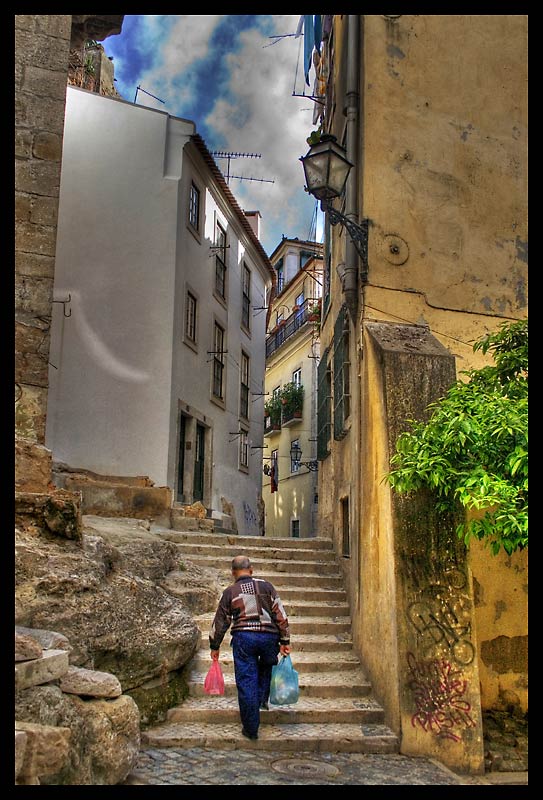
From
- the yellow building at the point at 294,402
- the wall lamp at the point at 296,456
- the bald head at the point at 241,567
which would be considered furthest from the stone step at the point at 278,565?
the wall lamp at the point at 296,456

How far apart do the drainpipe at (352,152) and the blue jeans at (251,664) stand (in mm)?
4526

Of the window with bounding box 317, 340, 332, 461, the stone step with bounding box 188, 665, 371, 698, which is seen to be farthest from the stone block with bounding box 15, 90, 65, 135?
the window with bounding box 317, 340, 332, 461

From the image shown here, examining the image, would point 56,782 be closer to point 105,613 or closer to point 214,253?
point 105,613

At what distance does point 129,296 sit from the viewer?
607 inches

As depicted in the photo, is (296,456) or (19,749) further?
(296,456)

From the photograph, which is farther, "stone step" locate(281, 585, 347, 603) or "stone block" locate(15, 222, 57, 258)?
"stone step" locate(281, 585, 347, 603)

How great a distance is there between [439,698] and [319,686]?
4.98 feet

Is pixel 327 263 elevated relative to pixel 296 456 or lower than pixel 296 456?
elevated

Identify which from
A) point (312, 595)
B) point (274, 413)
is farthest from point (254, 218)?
point (312, 595)

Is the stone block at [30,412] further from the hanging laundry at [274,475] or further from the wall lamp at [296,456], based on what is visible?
the hanging laundry at [274,475]

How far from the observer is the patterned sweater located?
6.25m

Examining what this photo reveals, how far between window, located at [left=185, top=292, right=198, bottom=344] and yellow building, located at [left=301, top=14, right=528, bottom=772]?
6.37 m

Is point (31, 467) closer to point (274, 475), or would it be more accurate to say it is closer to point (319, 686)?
point (319, 686)

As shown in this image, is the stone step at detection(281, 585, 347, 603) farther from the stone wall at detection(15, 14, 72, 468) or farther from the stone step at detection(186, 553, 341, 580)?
the stone wall at detection(15, 14, 72, 468)
